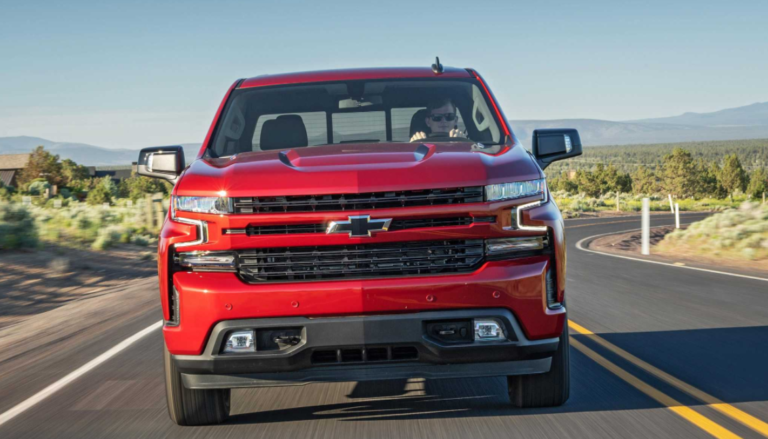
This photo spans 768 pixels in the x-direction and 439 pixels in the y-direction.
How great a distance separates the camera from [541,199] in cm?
435

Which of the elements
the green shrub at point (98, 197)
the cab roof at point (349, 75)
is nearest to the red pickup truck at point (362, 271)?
the cab roof at point (349, 75)

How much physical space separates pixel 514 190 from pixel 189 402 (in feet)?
6.94

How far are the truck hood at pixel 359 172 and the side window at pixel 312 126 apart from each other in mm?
1060

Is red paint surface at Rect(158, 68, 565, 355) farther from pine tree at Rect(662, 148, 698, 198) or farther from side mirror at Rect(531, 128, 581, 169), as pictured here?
pine tree at Rect(662, 148, 698, 198)

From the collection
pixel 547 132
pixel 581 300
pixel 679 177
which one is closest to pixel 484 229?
pixel 547 132

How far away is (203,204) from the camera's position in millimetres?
4262

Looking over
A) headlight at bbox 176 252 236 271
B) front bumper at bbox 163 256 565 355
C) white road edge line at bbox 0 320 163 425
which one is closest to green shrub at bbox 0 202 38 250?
white road edge line at bbox 0 320 163 425

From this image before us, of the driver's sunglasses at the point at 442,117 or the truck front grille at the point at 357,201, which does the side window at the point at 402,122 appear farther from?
the truck front grille at the point at 357,201

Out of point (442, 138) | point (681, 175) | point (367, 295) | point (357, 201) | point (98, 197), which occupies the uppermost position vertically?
point (442, 138)

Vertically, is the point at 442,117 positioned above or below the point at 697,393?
above

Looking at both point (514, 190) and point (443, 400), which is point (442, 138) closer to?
point (514, 190)

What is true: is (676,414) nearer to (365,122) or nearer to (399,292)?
(399,292)

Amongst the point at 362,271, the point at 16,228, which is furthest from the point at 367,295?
the point at 16,228

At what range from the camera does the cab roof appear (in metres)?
6.06
